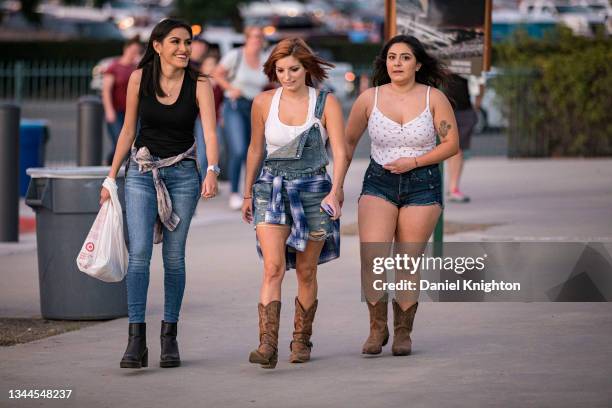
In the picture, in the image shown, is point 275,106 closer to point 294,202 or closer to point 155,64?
point 294,202

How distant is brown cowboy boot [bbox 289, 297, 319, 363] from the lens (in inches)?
303

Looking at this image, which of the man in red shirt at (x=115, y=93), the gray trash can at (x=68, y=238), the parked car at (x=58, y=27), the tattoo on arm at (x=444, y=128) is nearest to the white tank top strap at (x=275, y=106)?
the tattoo on arm at (x=444, y=128)

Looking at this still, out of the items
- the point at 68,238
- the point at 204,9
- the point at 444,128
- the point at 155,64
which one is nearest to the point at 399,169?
the point at 444,128

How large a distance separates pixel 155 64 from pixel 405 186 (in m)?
1.46

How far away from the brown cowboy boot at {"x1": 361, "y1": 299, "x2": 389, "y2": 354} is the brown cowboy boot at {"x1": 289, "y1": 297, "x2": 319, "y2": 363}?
323 mm

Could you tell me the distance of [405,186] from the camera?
7840 mm

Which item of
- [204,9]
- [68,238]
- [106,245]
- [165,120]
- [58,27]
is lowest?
[68,238]

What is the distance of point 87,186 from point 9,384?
6.69 ft

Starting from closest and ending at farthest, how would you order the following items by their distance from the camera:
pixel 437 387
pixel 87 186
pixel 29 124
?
pixel 437 387, pixel 87 186, pixel 29 124

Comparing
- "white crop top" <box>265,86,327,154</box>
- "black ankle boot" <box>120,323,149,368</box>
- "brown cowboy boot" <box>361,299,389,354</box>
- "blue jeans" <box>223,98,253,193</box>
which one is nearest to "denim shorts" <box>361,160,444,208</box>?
"white crop top" <box>265,86,327,154</box>

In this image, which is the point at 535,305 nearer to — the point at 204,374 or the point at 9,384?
the point at 204,374

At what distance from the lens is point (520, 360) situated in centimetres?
766

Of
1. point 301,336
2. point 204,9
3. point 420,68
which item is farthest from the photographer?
point 204,9

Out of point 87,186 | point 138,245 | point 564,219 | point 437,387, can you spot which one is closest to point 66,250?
point 87,186
